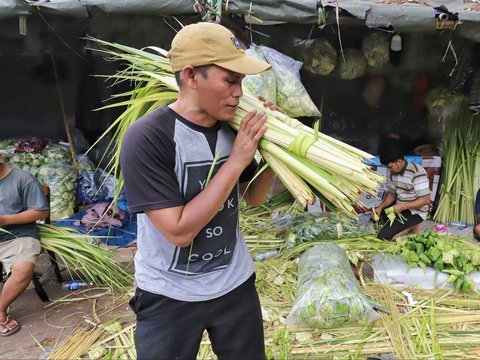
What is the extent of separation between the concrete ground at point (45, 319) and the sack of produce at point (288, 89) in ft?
7.35

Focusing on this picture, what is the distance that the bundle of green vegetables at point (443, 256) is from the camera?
3438 millimetres

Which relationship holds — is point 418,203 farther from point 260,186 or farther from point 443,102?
point 260,186

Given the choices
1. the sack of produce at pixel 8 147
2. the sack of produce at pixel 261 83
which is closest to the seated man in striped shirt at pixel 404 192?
the sack of produce at pixel 261 83

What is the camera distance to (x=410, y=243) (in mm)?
3791

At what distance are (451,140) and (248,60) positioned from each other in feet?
15.0

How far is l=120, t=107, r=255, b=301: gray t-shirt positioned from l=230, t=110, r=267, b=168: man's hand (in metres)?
0.11

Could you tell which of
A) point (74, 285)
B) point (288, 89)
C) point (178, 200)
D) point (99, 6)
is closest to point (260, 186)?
point (178, 200)

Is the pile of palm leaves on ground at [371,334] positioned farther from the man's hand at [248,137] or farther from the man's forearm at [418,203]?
the man's hand at [248,137]

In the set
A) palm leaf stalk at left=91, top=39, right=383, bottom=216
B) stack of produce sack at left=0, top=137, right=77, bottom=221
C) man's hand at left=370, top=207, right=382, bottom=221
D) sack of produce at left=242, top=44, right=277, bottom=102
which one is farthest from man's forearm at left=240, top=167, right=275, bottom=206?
stack of produce sack at left=0, top=137, right=77, bottom=221

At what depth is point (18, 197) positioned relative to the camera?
354cm

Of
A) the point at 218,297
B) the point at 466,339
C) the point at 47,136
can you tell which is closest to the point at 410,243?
the point at 466,339

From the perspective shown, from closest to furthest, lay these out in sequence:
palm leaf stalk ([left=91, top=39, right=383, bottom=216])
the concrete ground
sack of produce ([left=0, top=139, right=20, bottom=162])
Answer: palm leaf stalk ([left=91, top=39, right=383, bottom=216]) → the concrete ground → sack of produce ([left=0, top=139, right=20, bottom=162])

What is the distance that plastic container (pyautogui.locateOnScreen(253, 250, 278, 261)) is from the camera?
4.12m

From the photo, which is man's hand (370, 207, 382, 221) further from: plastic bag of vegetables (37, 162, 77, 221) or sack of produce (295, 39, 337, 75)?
plastic bag of vegetables (37, 162, 77, 221)
